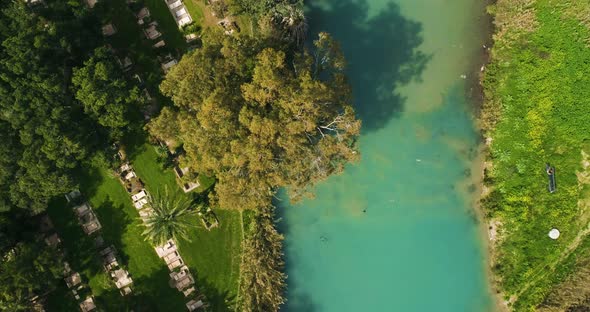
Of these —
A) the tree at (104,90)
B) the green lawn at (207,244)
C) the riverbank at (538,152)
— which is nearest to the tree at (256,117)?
the tree at (104,90)

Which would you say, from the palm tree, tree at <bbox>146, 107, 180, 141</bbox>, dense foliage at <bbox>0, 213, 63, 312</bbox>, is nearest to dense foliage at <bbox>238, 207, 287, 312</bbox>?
the palm tree

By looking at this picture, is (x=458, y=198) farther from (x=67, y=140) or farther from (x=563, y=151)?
(x=67, y=140)

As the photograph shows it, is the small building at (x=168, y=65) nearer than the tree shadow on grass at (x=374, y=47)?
Yes

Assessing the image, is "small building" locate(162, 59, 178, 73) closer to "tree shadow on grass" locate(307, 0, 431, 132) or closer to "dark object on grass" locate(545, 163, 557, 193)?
"tree shadow on grass" locate(307, 0, 431, 132)

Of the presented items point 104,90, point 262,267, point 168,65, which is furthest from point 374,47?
point 104,90

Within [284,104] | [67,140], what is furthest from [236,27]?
[67,140]

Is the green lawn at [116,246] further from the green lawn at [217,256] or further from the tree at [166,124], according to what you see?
the tree at [166,124]
